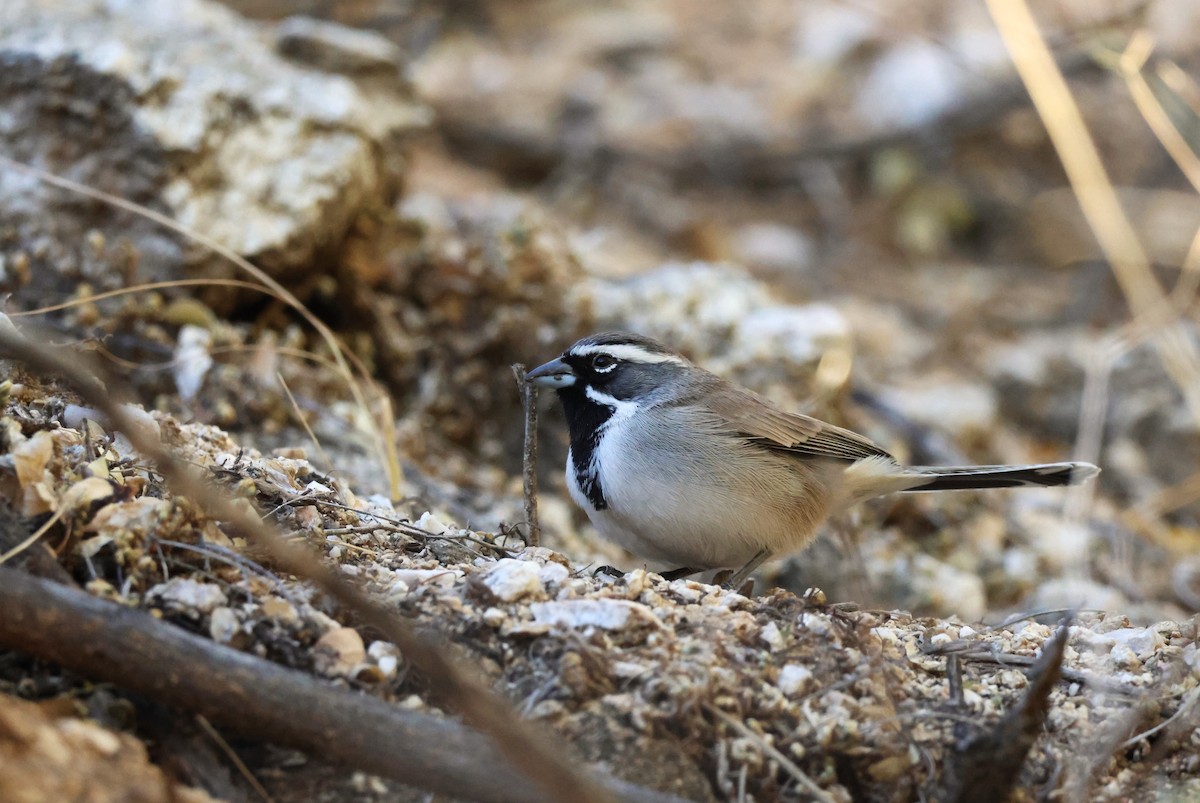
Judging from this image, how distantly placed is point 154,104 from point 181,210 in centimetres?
63

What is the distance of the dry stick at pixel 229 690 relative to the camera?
2.76 meters

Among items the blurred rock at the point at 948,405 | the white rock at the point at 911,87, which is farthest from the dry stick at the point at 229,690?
the white rock at the point at 911,87

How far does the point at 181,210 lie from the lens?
646 centimetres

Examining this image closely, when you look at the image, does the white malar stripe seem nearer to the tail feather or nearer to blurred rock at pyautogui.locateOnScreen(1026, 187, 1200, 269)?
the tail feather

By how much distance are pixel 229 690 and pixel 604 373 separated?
2.97 metres

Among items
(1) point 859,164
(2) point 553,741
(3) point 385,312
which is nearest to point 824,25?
(1) point 859,164

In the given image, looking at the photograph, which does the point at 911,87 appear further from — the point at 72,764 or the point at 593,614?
the point at 72,764

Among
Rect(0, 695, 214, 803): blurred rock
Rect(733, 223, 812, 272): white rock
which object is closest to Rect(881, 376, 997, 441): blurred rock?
Rect(733, 223, 812, 272): white rock

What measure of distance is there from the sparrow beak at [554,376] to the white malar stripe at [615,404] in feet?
0.37

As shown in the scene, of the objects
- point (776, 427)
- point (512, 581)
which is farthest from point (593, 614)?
point (776, 427)

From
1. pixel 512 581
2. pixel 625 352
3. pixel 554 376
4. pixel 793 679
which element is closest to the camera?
pixel 793 679

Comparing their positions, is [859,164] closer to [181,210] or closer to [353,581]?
[181,210]

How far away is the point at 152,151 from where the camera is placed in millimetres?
6445

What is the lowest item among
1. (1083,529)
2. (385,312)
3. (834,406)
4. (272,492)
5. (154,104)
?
(1083,529)
